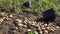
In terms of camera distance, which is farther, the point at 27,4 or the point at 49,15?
the point at 27,4

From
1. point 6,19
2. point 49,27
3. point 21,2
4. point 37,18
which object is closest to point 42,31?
point 49,27

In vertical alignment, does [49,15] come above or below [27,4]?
below

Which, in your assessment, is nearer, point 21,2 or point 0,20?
point 0,20

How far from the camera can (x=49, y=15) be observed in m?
7.10

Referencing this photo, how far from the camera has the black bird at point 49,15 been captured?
7098 mm

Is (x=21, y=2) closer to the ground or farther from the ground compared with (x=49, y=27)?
farther from the ground

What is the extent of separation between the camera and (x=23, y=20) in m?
7.10

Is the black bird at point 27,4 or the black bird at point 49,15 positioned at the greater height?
the black bird at point 27,4

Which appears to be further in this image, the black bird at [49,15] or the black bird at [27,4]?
the black bird at [27,4]

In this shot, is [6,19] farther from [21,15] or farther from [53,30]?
[53,30]

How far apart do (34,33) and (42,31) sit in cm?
50

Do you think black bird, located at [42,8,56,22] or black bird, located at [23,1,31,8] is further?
black bird, located at [23,1,31,8]

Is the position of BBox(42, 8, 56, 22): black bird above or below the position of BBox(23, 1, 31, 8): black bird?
below

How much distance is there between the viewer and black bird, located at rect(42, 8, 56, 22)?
7.10 metres
